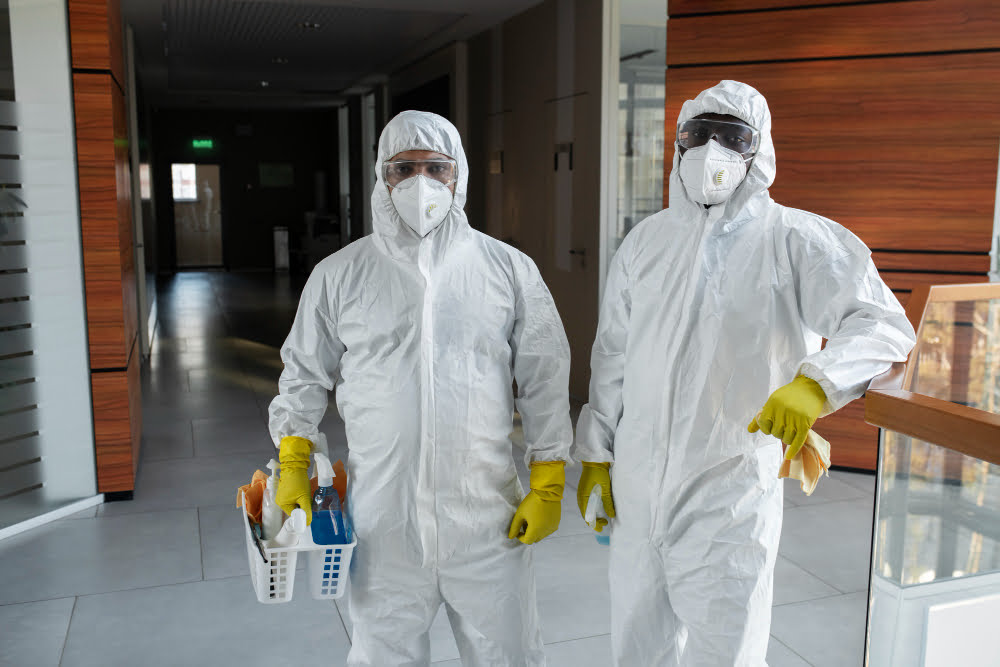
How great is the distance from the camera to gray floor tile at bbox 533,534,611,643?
2.75 meters

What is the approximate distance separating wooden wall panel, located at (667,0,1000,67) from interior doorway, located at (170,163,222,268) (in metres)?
12.6

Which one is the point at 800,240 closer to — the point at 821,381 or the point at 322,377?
the point at 821,381

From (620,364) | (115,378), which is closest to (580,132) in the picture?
(115,378)

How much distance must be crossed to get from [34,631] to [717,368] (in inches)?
91.0

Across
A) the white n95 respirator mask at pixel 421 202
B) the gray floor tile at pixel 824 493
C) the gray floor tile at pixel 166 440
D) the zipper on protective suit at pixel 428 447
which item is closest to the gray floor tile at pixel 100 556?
the gray floor tile at pixel 166 440

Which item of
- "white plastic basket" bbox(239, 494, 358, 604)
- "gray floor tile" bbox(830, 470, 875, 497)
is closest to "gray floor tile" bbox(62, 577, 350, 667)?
"white plastic basket" bbox(239, 494, 358, 604)

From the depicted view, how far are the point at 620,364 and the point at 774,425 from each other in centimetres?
45

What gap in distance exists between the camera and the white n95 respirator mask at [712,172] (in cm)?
175

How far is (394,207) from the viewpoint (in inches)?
73.1

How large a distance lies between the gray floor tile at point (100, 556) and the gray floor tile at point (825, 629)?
6.75 feet

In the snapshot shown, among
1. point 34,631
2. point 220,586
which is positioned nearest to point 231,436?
point 220,586

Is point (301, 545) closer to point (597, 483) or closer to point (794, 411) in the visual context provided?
point (597, 483)

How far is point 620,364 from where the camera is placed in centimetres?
193

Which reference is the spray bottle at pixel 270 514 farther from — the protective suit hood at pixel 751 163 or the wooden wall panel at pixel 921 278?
the wooden wall panel at pixel 921 278
